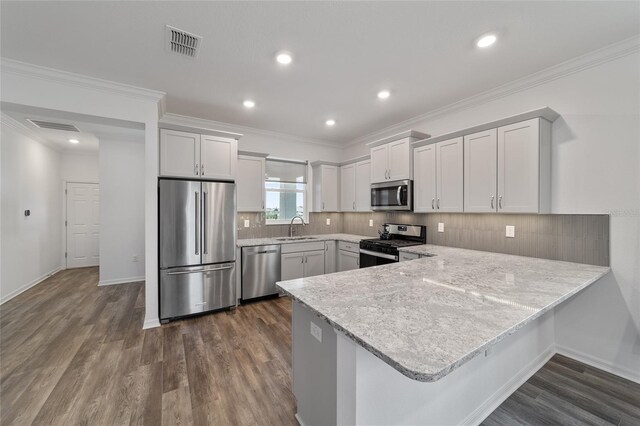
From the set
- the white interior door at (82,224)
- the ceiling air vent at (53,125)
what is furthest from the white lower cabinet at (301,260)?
the white interior door at (82,224)

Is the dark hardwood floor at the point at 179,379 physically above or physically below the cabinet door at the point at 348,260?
below

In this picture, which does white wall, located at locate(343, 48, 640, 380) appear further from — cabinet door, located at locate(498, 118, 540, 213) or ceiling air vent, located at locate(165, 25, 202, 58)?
ceiling air vent, located at locate(165, 25, 202, 58)

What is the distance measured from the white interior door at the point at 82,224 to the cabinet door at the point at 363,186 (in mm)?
5966

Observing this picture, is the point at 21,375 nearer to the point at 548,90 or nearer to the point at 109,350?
the point at 109,350

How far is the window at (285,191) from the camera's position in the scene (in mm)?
4812

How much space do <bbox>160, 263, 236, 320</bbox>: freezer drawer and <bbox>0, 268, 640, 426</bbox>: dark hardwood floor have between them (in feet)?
0.58

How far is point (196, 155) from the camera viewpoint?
3.44m

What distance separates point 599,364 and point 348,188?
3.73 metres

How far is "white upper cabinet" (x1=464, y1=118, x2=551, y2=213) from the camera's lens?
2449mm

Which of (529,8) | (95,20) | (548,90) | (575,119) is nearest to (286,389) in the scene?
(95,20)

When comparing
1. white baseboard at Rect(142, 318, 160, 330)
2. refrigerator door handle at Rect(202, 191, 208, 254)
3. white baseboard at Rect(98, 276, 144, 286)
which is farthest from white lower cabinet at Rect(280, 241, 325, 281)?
white baseboard at Rect(98, 276, 144, 286)

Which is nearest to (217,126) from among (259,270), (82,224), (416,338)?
(259,270)

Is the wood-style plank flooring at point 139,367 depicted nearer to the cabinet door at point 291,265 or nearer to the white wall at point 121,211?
the cabinet door at point 291,265

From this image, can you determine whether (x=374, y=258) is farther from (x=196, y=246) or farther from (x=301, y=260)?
(x=196, y=246)
